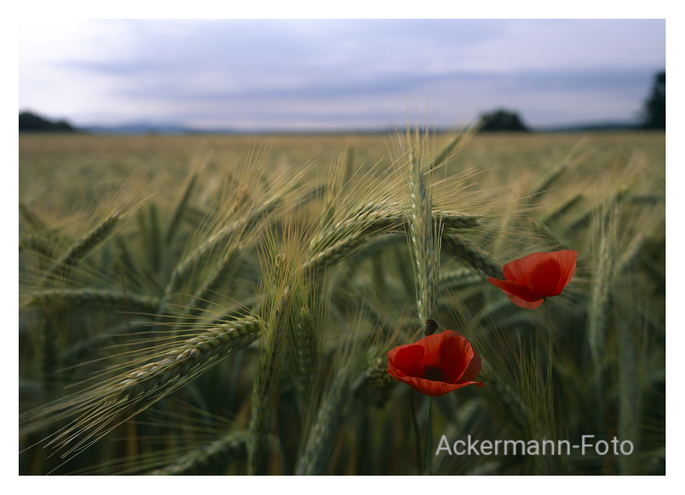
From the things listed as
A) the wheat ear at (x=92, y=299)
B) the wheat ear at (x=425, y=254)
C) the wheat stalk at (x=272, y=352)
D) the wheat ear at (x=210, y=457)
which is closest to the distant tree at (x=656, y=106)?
the wheat ear at (x=425, y=254)

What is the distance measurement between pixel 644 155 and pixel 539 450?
1309mm

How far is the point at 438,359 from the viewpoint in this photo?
695mm

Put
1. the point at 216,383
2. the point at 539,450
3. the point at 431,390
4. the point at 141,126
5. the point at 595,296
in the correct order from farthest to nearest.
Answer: the point at 141,126
the point at 216,383
the point at 595,296
the point at 539,450
the point at 431,390

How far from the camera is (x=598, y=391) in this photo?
1125mm

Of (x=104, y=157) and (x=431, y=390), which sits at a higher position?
(x=104, y=157)

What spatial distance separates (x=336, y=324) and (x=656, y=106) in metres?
1.40

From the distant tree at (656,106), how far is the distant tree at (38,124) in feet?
7.26

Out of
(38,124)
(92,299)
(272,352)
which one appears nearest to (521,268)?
(272,352)

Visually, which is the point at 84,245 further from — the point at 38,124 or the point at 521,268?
the point at 521,268

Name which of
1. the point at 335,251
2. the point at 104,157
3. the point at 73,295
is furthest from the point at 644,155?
the point at 104,157

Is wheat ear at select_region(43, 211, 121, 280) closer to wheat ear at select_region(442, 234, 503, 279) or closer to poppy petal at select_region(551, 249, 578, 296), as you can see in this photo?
wheat ear at select_region(442, 234, 503, 279)

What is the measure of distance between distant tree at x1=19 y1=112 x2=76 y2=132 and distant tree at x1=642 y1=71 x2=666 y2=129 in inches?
→ 87.1

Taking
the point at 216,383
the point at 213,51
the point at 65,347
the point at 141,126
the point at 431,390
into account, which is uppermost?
the point at 213,51
